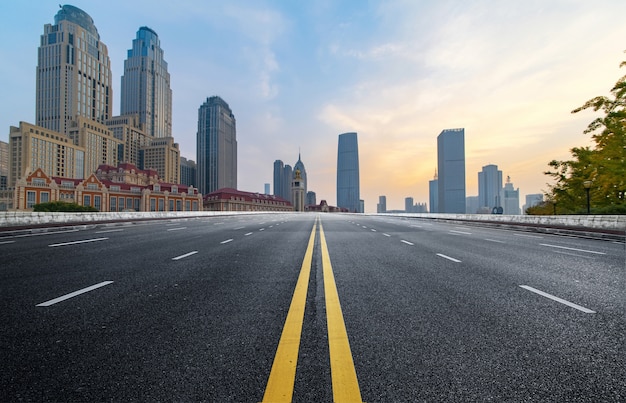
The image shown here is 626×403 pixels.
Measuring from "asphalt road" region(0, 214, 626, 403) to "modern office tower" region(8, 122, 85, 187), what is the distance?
185932 mm

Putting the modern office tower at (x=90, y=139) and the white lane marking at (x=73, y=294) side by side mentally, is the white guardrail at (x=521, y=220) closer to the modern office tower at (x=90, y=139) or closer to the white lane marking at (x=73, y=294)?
the white lane marking at (x=73, y=294)

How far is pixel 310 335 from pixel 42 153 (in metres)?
209

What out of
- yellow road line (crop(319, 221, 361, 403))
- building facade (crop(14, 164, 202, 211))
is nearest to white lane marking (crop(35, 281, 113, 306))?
yellow road line (crop(319, 221, 361, 403))

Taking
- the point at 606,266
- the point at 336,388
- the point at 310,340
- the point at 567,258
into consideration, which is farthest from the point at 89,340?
the point at 567,258

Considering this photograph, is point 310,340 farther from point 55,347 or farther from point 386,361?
point 55,347

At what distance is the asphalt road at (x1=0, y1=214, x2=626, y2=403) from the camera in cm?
227

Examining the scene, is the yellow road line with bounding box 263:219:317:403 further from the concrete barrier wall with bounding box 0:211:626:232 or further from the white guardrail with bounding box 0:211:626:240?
the concrete barrier wall with bounding box 0:211:626:232

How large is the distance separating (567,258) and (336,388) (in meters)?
9.70

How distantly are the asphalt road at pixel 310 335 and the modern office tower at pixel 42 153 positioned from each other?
186 m

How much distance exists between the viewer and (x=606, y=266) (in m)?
7.57

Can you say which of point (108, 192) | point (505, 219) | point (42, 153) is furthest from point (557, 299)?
point (42, 153)

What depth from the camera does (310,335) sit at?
10.4 feet

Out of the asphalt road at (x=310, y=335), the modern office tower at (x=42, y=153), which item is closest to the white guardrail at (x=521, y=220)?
the asphalt road at (x=310, y=335)

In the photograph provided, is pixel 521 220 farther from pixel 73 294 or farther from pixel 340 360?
pixel 73 294
